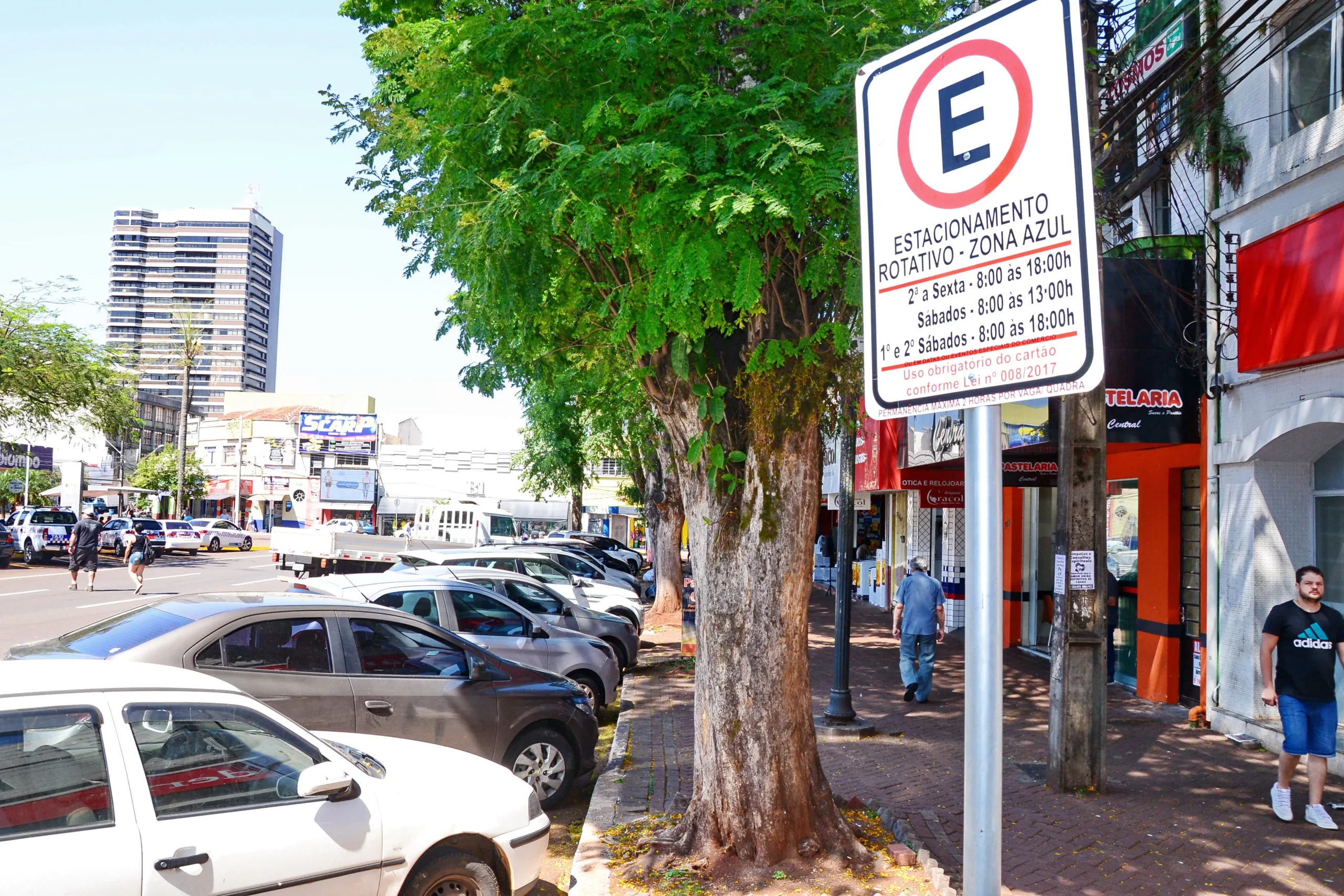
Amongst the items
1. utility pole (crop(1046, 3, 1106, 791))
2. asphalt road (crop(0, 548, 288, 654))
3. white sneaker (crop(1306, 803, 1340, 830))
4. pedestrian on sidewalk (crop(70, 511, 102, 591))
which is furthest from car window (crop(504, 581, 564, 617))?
pedestrian on sidewalk (crop(70, 511, 102, 591))

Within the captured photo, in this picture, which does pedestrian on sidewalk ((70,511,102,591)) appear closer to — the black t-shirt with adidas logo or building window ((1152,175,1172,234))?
building window ((1152,175,1172,234))

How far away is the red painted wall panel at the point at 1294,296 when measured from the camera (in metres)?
8.17

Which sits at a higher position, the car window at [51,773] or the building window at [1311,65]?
the building window at [1311,65]

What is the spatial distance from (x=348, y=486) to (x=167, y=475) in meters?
24.1

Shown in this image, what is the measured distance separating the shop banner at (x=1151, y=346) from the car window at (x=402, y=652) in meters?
6.91

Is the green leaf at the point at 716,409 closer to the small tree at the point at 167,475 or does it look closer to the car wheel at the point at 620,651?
the car wheel at the point at 620,651

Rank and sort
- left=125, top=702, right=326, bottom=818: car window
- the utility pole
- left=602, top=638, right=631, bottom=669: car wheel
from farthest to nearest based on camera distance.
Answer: left=602, top=638, right=631, bottom=669: car wheel
the utility pole
left=125, top=702, right=326, bottom=818: car window

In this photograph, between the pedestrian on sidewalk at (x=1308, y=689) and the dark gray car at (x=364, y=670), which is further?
the pedestrian on sidewalk at (x=1308, y=689)

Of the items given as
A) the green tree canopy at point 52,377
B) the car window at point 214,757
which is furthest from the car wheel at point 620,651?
the green tree canopy at point 52,377

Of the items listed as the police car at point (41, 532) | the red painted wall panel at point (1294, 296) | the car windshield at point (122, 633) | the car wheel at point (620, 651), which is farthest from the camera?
the police car at point (41, 532)

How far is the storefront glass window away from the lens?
13.0m

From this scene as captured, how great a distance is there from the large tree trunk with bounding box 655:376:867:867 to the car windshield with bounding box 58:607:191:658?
11.0 ft

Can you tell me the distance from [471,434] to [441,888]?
65517mm

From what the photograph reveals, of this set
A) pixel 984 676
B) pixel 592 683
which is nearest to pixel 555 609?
pixel 592 683
